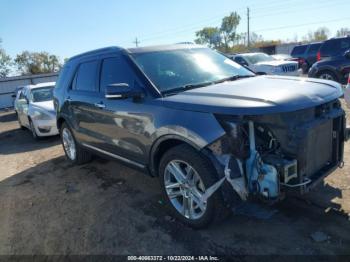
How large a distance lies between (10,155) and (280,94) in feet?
23.9

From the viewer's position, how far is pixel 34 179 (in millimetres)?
6016

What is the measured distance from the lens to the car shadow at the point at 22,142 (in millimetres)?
8727

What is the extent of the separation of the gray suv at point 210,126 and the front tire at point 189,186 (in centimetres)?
1

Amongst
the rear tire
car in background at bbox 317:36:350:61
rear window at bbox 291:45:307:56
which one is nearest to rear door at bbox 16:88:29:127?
the rear tire

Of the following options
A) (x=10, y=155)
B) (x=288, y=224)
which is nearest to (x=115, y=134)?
(x=288, y=224)

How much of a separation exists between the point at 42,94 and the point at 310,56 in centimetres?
1488

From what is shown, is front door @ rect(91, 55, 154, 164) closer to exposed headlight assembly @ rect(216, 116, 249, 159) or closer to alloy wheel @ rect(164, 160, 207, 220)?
alloy wheel @ rect(164, 160, 207, 220)

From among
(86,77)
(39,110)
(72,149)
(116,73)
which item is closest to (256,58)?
(39,110)

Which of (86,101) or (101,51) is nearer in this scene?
(101,51)

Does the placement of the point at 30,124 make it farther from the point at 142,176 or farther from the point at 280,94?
the point at 280,94

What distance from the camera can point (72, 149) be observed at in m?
6.45

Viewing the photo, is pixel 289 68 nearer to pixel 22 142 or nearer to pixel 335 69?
pixel 335 69

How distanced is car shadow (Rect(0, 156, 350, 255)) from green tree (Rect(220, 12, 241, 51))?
222 feet

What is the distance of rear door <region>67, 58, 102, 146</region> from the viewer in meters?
4.94
